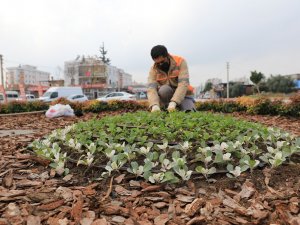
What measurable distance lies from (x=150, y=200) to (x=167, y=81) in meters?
2.67

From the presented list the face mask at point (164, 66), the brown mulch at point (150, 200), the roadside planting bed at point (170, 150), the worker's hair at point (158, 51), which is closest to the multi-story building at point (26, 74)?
the face mask at point (164, 66)

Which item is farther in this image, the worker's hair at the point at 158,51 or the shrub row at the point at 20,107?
the shrub row at the point at 20,107

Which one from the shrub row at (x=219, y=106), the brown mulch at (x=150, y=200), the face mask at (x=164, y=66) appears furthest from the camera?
the shrub row at (x=219, y=106)

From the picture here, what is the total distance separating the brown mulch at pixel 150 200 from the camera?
143 cm

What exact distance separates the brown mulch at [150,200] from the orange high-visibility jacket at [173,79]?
192 cm

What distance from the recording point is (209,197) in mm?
1671

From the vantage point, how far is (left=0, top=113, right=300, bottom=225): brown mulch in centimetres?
143

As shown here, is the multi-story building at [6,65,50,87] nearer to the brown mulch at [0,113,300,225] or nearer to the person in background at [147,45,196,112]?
the person in background at [147,45,196,112]

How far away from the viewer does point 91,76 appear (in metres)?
57.0

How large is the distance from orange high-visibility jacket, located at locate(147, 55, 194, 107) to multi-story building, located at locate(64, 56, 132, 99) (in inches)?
1809

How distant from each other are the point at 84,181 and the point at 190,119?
1.31 meters

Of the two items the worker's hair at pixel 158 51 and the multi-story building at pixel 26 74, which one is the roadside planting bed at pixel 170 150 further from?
the multi-story building at pixel 26 74

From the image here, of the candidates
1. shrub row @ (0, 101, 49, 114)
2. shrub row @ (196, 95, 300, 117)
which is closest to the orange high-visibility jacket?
shrub row @ (196, 95, 300, 117)

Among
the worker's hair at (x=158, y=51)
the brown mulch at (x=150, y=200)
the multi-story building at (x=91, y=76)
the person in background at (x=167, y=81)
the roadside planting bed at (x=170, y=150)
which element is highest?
the multi-story building at (x=91, y=76)
